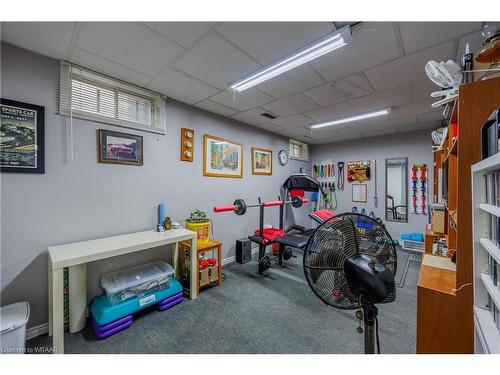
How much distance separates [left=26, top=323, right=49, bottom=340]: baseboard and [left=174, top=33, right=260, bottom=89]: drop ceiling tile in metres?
2.77

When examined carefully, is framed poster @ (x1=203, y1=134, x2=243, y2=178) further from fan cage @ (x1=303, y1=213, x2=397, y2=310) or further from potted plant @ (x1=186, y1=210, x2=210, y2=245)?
fan cage @ (x1=303, y1=213, x2=397, y2=310)

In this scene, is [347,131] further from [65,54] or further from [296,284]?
[65,54]

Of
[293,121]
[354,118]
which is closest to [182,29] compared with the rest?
[293,121]

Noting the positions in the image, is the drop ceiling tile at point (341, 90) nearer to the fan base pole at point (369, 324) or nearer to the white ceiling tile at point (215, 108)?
the white ceiling tile at point (215, 108)

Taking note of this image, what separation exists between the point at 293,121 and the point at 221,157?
1.49 meters

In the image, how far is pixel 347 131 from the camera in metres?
4.48

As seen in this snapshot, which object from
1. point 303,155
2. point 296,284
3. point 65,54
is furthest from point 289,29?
point 303,155

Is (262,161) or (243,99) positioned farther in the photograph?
(262,161)

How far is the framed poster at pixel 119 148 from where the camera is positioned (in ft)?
7.45

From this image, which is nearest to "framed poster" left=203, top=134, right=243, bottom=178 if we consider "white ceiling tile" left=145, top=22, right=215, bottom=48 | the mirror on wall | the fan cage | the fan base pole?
"white ceiling tile" left=145, top=22, right=215, bottom=48

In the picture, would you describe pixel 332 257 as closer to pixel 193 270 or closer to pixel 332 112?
pixel 193 270

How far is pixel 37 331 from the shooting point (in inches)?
75.2

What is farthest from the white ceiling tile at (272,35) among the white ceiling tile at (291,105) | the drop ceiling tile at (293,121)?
the drop ceiling tile at (293,121)

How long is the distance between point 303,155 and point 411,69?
361 centimetres
